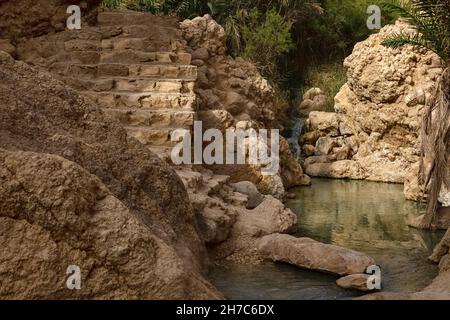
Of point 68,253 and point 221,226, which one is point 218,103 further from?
point 68,253

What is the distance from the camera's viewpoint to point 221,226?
835 cm

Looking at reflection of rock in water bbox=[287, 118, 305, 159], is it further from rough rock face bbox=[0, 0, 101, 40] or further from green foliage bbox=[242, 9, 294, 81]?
rough rock face bbox=[0, 0, 101, 40]

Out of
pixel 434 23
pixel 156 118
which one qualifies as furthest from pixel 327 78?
pixel 434 23

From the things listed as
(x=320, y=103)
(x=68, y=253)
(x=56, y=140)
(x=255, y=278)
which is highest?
(x=320, y=103)

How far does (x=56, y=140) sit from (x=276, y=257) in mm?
3540

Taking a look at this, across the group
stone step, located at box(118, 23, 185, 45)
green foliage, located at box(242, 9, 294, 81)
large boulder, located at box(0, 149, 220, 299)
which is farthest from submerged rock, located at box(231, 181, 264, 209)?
green foliage, located at box(242, 9, 294, 81)

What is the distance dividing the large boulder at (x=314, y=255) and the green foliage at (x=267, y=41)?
13035 millimetres

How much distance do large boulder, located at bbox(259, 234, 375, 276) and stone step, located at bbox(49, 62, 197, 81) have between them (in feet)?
17.5

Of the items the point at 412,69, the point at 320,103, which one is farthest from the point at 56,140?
the point at 320,103

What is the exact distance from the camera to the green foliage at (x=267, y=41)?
68.6 ft

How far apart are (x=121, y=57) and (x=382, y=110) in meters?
6.61

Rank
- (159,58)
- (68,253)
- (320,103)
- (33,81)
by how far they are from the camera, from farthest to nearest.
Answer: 1. (320,103)
2. (159,58)
3. (33,81)
4. (68,253)

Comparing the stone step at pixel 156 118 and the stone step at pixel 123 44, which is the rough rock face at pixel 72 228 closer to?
the stone step at pixel 156 118

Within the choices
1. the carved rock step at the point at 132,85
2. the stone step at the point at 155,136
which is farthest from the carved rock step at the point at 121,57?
the stone step at the point at 155,136
